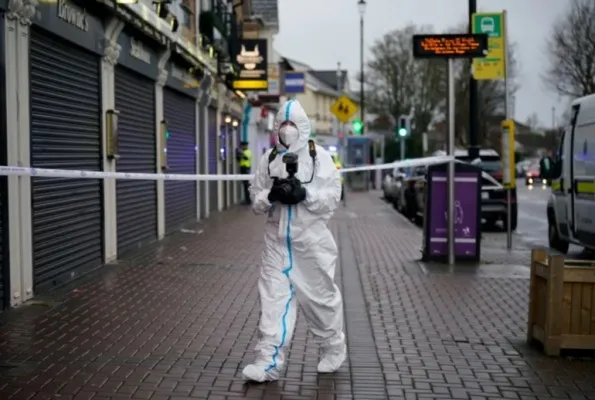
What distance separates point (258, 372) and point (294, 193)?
49.4 inches

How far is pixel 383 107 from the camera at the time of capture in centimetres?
6400

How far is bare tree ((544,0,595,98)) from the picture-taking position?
4034cm

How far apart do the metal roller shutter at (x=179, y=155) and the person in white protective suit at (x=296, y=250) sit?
1057 cm

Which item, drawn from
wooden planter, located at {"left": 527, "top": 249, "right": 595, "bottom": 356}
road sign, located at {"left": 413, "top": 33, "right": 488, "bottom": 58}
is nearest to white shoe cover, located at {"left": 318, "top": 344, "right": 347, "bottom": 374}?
wooden planter, located at {"left": 527, "top": 249, "right": 595, "bottom": 356}

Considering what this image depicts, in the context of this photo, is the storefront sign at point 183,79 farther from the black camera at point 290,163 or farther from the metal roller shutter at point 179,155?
the black camera at point 290,163

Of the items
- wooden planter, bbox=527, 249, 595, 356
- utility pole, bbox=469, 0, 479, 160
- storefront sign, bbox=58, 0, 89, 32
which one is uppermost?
storefront sign, bbox=58, 0, 89, 32

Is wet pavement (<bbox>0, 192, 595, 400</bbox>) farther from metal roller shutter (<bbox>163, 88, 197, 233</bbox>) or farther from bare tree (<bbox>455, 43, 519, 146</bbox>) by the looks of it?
bare tree (<bbox>455, 43, 519, 146</bbox>)

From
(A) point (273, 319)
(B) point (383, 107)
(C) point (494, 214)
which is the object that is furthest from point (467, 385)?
(B) point (383, 107)

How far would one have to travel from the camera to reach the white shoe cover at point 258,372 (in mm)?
6059

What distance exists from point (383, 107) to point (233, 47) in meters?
38.1

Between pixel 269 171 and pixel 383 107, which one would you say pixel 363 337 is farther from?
pixel 383 107

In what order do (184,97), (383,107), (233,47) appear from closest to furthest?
1. (184,97)
2. (233,47)
3. (383,107)

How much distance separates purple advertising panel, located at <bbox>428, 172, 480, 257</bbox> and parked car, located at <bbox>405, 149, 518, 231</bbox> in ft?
15.9

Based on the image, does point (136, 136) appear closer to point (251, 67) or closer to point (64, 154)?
point (64, 154)
